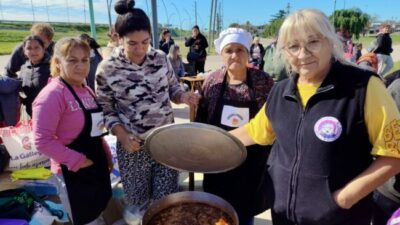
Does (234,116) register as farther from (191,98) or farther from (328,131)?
(328,131)

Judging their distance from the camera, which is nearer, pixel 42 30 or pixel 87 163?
pixel 87 163

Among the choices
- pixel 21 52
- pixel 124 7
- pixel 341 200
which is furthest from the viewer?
pixel 21 52

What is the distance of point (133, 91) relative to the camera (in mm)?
2164

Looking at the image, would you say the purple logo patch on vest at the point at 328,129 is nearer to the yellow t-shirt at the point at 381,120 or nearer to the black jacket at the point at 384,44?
the yellow t-shirt at the point at 381,120

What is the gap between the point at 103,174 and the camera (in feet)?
7.31

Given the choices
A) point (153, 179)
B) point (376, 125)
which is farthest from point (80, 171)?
point (376, 125)

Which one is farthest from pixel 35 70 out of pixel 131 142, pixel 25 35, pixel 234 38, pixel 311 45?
pixel 25 35

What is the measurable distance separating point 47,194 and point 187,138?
1490 millimetres

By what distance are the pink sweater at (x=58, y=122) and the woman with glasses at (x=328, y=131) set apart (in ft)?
3.75

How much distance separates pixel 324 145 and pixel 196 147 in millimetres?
688

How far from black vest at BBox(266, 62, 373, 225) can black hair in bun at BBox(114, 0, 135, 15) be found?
3.55 ft

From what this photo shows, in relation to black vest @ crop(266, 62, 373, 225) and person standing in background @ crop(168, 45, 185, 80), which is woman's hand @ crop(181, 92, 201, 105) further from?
person standing in background @ crop(168, 45, 185, 80)

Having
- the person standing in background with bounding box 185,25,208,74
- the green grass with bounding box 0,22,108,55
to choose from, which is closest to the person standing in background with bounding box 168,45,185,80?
the person standing in background with bounding box 185,25,208,74

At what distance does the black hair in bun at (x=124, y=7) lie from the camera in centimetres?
203
